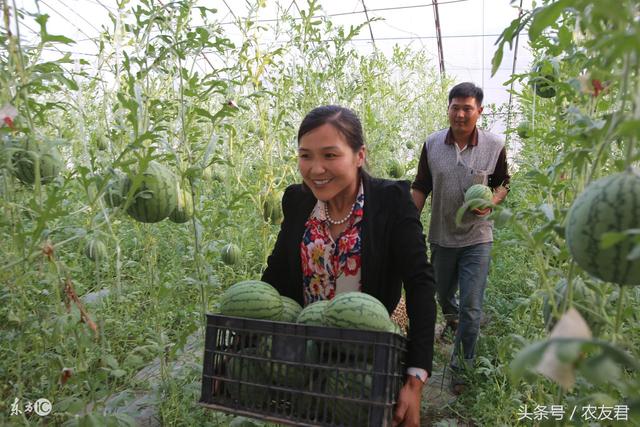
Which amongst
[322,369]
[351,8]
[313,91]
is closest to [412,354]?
[322,369]

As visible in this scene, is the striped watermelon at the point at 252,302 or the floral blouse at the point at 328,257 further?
the floral blouse at the point at 328,257

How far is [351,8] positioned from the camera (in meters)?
14.3

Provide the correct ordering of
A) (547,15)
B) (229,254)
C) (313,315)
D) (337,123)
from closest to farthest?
(547,15) < (313,315) < (337,123) < (229,254)

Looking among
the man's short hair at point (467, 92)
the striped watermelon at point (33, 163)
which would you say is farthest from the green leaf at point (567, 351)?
the man's short hair at point (467, 92)

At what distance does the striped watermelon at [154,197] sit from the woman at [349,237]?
0.56 metres

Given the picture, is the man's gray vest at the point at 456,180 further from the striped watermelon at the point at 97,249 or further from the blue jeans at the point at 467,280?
the striped watermelon at the point at 97,249

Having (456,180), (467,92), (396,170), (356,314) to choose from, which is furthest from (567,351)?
(396,170)

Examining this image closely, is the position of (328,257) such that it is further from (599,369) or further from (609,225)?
(599,369)

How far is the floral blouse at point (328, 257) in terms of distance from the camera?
2.41 metres

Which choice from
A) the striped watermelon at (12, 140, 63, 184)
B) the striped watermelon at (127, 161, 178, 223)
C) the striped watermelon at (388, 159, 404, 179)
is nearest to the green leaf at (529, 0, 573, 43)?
the striped watermelon at (127, 161, 178, 223)

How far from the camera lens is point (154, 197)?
7.20 feet

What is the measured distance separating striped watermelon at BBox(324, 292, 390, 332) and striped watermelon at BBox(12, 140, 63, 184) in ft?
3.97

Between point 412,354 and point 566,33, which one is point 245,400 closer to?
point 412,354

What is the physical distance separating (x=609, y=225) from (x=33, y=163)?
79.8 inches
